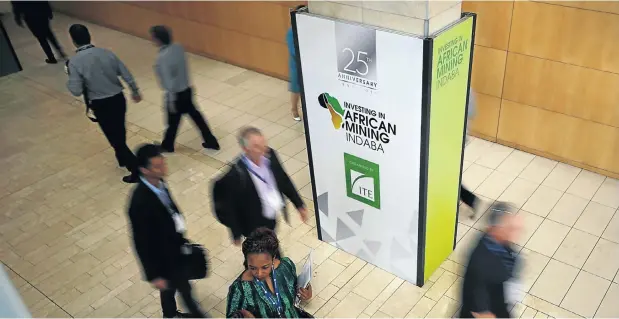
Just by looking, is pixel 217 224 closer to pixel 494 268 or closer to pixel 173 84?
pixel 173 84

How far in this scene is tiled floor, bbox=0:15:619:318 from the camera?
15.0ft

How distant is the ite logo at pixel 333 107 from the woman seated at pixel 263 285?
1206mm

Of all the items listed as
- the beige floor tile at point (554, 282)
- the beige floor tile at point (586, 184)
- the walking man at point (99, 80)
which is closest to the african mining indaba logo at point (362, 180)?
the beige floor tile at point (554, 282)

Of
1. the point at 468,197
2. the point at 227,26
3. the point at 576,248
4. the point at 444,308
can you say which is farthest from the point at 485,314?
the point at 227,26

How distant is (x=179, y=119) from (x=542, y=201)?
13.4ft

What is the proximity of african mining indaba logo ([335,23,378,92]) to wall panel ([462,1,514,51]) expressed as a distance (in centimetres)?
261

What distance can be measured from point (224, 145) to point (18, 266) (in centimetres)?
267

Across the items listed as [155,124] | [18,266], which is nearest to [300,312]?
[18,266]

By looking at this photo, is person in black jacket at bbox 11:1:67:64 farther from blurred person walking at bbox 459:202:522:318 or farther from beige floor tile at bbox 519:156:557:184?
blurred person walking at bbox 459:202:522:318

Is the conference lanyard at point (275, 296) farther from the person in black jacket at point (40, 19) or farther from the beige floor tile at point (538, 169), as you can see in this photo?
the person in black jacket at point (40, 19)

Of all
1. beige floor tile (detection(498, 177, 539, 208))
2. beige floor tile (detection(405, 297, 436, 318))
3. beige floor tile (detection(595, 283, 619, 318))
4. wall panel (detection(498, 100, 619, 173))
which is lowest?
beige floor tile (detection(595, 283, 619, 318))

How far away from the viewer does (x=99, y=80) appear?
Result: 5.68 m

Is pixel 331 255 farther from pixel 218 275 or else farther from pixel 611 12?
pixel 611 12

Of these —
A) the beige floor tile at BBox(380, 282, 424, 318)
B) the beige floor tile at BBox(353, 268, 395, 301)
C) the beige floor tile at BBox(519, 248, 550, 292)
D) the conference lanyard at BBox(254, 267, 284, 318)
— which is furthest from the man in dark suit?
the beige floor tile at BBox(519, 248, 550, 292)
